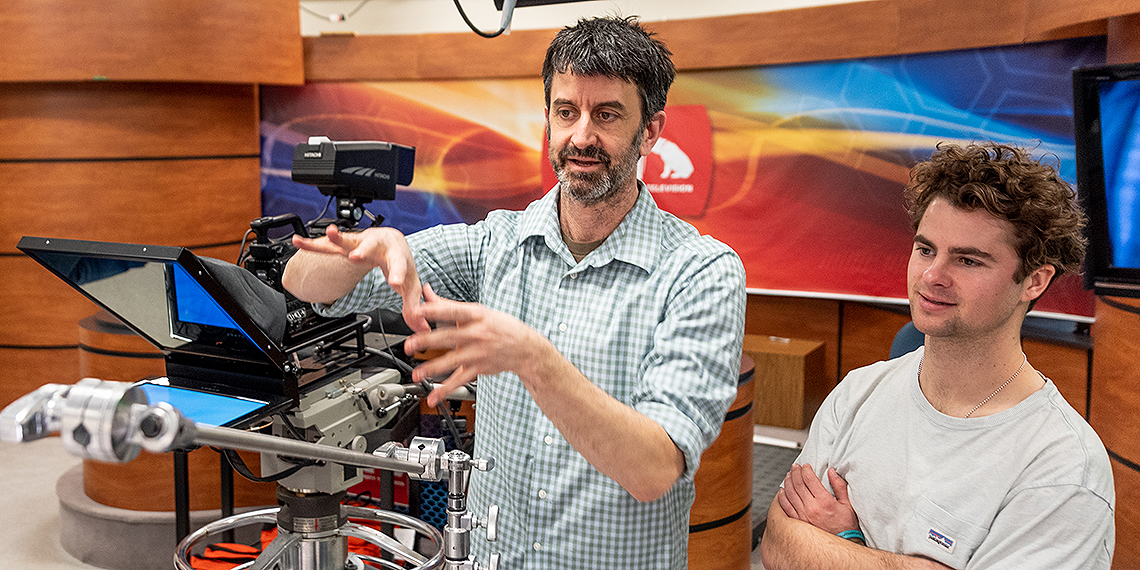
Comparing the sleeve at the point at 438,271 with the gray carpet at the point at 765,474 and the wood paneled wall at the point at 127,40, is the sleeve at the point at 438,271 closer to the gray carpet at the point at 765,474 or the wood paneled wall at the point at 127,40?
the gray carpet at the point at 765,474

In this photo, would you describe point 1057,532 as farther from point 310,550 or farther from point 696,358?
point 310,550

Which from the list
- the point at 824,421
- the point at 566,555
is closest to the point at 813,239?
the point at 824,421

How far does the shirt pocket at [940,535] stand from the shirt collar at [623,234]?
1.83 ft

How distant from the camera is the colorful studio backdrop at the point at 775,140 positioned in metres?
3.72

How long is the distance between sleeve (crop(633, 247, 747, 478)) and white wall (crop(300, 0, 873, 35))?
11.6ft

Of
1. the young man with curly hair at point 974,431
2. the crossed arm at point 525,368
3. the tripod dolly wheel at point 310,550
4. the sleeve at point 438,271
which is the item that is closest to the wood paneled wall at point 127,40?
the tripod dolly wheel at point 310,550

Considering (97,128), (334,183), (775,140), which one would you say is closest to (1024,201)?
(334,183)

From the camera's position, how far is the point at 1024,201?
1289mm

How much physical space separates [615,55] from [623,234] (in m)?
0.28

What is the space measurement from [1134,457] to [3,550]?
388cm

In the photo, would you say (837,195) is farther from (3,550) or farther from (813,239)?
(3,550)

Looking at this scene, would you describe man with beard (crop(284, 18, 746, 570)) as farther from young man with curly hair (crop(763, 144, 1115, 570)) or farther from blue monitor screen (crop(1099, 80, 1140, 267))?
blue monitor screen (crop(1099, 80, 1140, 267))

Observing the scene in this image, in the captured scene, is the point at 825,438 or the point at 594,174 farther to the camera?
the point at 825,438

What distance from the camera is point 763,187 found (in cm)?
438
